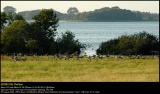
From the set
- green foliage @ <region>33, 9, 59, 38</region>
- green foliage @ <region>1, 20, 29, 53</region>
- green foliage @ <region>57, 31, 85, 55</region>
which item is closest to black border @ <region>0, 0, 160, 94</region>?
green foliage @ <region>1, 20, 29, 53</region>

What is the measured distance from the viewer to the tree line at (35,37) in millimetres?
32875

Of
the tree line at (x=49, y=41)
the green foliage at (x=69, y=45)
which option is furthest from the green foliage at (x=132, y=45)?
the green foliage at (x=69, y=45)

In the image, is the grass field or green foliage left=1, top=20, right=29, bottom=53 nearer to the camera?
the grass field

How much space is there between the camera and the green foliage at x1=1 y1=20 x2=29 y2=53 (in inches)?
1246

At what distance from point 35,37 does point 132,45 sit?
462 inches

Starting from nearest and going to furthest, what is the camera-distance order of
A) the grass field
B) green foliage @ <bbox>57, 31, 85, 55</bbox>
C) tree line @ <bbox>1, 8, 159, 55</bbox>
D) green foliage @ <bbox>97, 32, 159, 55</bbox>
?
1. the grass field
2. tree line @ <bbox>1, 8, 159, 55</bbox>
3. green foliage @ <bbox>97, 32, 159, 55</bbox>
4. green foliage @ <bbox>57, 31, 85, 55</bbox>

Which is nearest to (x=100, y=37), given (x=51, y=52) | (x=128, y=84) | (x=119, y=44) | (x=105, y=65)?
(x=119, y=44)

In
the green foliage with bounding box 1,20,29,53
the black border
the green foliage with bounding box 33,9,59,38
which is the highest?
the green foliage with bounding box 33,9,59,38

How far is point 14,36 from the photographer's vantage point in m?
32.8

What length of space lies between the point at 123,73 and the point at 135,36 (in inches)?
1133

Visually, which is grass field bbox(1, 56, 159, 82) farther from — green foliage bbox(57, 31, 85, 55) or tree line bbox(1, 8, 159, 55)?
green foliage bbox(57, 31, 85, 55)

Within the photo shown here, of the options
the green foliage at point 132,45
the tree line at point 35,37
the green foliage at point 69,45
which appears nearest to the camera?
the tree line at point 35,37

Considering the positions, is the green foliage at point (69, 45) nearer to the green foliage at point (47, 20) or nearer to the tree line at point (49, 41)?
the tree line at point (49, 41)

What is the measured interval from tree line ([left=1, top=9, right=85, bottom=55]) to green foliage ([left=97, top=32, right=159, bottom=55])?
381 cm
